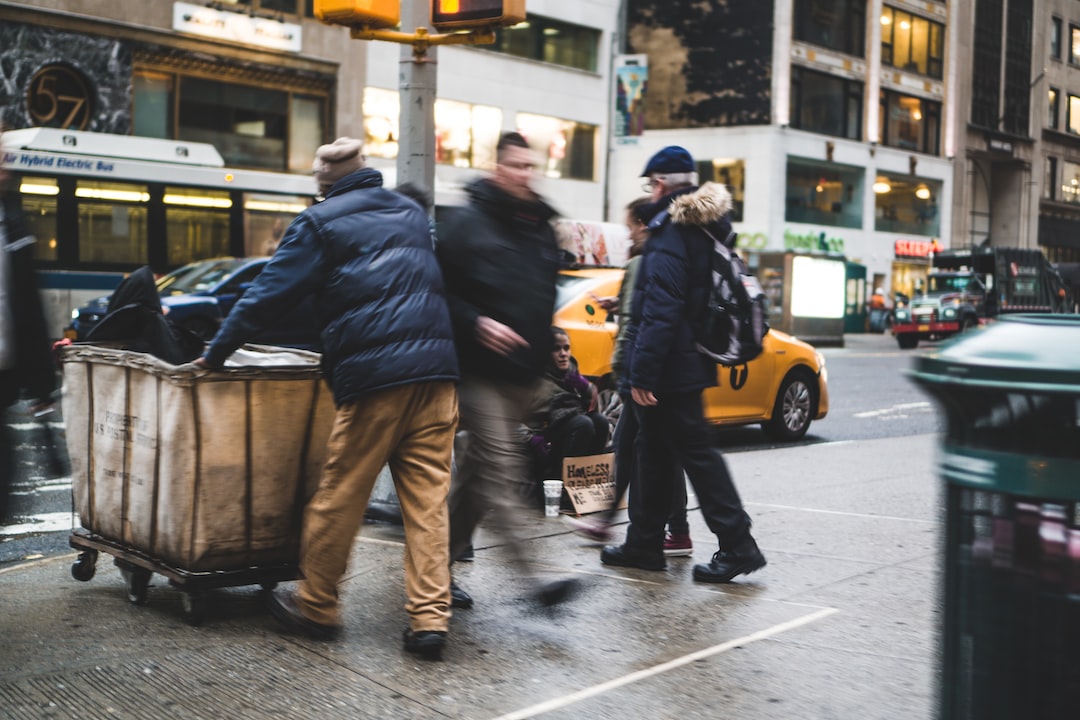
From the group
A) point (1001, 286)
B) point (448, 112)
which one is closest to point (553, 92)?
point (448, 112)

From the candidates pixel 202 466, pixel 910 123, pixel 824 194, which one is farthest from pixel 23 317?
pixel 910 123

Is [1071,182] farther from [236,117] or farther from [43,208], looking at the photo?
[43,208]

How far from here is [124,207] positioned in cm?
1861

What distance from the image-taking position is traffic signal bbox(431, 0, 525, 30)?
20.9ft

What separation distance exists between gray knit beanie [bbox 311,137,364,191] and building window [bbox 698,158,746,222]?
132 ft

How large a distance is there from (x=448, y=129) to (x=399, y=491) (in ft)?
99.3

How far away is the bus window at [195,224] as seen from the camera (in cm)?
1925

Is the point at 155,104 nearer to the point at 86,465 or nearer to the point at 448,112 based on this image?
the point at 448,112

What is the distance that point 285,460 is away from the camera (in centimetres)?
462

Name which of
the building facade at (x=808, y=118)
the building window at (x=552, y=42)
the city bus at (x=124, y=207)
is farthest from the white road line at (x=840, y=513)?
the building facade at (x=808, y=118)

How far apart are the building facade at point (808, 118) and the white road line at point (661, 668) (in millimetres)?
38923

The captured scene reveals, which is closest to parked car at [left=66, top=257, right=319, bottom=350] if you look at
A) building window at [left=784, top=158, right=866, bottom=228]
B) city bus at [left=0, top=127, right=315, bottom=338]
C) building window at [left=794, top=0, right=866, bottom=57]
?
city bus at [left=0, top=127, right=315, bottom=338]

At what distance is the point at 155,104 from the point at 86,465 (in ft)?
79.2

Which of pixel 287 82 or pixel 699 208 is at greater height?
Answer: pixel 287 82
